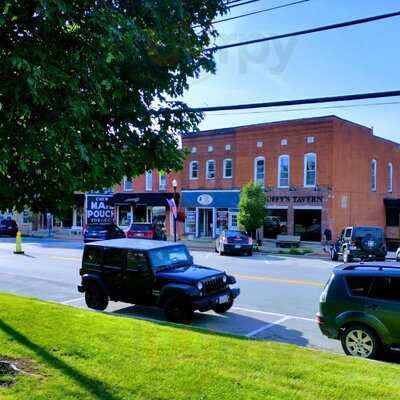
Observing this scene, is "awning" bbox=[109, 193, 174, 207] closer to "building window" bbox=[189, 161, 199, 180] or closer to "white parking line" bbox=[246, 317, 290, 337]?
"building window" bbox=[189, 161, 199, 180]

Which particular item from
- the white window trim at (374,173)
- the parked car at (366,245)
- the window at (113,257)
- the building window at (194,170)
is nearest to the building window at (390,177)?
the white window trim at (374,173)

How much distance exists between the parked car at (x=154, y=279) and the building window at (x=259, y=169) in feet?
82.2

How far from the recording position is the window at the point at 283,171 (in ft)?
114

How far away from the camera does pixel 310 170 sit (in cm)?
3359

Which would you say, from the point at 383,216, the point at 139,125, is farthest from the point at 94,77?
the point at 383,216

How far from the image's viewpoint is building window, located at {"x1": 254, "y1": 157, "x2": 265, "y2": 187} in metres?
36.3

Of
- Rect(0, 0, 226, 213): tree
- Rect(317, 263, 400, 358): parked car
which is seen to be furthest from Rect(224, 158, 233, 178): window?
Rect(0, 0, 226, 213): tree

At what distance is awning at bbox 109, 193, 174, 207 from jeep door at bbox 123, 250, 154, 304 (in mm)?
29047

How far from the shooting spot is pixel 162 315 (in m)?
11.4

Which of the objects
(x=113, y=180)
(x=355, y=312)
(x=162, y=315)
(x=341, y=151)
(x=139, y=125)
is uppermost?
(x=341, y=151)

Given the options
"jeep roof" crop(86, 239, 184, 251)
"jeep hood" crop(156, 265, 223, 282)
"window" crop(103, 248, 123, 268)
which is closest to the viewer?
"jeep hood" crop(156, 265, 223, 282)

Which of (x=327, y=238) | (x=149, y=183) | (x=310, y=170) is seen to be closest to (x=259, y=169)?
(x=310, y=170)

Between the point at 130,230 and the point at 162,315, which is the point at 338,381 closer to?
the point at 162,315

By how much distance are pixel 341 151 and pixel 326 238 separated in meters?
6.28
